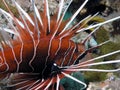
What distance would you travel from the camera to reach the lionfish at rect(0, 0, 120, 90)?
2.62m

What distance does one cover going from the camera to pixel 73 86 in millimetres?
3701

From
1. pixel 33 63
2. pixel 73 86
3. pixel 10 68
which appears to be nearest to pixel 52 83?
pixel 33 63

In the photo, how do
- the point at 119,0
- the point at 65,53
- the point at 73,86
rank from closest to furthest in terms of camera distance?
the point at 65,53
the point at 73,86
the point at 119,0

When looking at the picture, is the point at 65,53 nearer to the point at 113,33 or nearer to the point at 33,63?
the point at 33,63

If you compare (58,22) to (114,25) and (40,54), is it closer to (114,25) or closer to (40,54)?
(40,54)

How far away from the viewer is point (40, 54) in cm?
276

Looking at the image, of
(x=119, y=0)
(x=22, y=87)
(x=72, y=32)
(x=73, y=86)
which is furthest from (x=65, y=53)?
(x=119, y=0)

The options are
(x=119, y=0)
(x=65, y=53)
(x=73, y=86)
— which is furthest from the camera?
(x=119, y=0)

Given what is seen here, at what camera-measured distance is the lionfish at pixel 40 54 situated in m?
2.62

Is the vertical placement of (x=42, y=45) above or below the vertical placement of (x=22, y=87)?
above

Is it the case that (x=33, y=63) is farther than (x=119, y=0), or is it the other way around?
(x=119, y=0)

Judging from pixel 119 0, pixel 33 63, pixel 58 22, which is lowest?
pixel 33 63

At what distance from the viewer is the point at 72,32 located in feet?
9.49

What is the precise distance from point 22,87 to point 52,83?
32 centimetres
